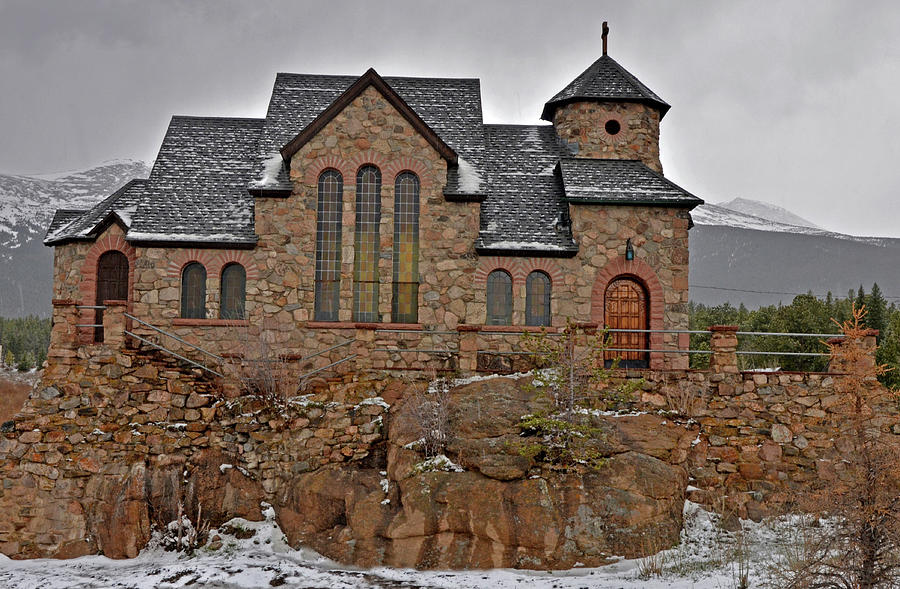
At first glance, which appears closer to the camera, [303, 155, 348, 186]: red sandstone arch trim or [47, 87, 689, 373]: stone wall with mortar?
[47, 87, 689, 373]: stone wall with mortar

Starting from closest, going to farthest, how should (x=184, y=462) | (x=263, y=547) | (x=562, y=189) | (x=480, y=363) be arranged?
1. (x=263, y=547)
2. (x=184, y=462)
3. (x=480, y=363)
4. (x=562, y=189)

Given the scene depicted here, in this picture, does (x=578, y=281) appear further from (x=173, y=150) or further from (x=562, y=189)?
(x=173, y=150)

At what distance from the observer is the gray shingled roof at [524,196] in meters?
21.3

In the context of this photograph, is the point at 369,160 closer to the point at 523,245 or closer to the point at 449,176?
the point at 449,176

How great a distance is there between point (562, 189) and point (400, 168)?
5.25m

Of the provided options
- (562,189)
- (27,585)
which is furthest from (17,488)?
(562,189)

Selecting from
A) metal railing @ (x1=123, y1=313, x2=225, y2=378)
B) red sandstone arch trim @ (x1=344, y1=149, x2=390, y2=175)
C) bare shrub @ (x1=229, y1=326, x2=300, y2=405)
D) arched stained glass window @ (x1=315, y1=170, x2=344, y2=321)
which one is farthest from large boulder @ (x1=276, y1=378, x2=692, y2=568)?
red sandstone arch trim @ (x1=344, y1=149, x2=390, y2=175)

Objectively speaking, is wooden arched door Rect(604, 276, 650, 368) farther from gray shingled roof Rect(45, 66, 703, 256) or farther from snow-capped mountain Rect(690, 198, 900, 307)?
snow-capped mountain Rect(690, 198, 900, 307)

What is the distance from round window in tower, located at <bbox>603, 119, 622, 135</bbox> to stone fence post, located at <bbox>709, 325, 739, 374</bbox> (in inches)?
377

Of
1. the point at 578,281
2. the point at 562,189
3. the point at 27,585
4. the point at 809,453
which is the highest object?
the point at 562,189

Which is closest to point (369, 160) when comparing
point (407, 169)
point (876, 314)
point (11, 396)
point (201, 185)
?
point (407, 169)

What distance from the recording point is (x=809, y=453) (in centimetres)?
1695

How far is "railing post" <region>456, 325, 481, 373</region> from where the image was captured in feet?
58.6

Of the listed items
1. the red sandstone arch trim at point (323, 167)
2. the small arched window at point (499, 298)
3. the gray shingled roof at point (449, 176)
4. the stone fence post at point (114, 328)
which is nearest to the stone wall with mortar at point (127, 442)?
the stone fence post at point (114, 328)
